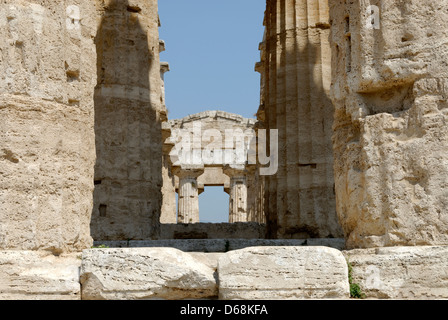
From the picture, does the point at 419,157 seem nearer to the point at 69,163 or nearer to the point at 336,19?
the point at 336,19

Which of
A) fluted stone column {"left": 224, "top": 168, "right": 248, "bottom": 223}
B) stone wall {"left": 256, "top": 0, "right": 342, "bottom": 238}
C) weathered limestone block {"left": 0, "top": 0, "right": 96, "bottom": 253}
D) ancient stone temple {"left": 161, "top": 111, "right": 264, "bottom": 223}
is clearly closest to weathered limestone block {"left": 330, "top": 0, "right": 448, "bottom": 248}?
weathered limestone block {"left": 0, "top": 0, "right": 96, "bottom": 253}

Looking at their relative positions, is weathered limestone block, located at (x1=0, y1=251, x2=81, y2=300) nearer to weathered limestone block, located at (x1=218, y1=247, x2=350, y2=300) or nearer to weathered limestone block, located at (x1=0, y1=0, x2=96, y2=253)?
weathered limestone block, located at (x1=0, y1=0, x2=96, y2=253)

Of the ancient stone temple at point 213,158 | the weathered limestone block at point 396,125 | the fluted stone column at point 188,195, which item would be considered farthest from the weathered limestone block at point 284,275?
the fluted stone column at point 188,195

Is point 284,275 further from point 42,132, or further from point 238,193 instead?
point 238,193

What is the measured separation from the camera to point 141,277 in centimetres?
548

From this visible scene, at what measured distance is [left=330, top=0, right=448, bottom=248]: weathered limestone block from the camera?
5660 millimetres

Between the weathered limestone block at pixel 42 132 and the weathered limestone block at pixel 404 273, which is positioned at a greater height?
the weathered limestone block at pixel 42 132

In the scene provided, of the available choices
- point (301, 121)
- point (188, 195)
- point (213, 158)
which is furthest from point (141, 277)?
point (213, 158)

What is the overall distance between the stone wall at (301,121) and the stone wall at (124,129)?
2541mm

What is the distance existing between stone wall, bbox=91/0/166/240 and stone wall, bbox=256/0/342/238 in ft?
8.34

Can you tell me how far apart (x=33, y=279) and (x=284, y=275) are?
210 centimetres

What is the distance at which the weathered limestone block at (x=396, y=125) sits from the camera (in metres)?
5.66

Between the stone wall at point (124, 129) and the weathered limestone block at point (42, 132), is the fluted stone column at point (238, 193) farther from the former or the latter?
the weathered limestone block at point (42, 132)
